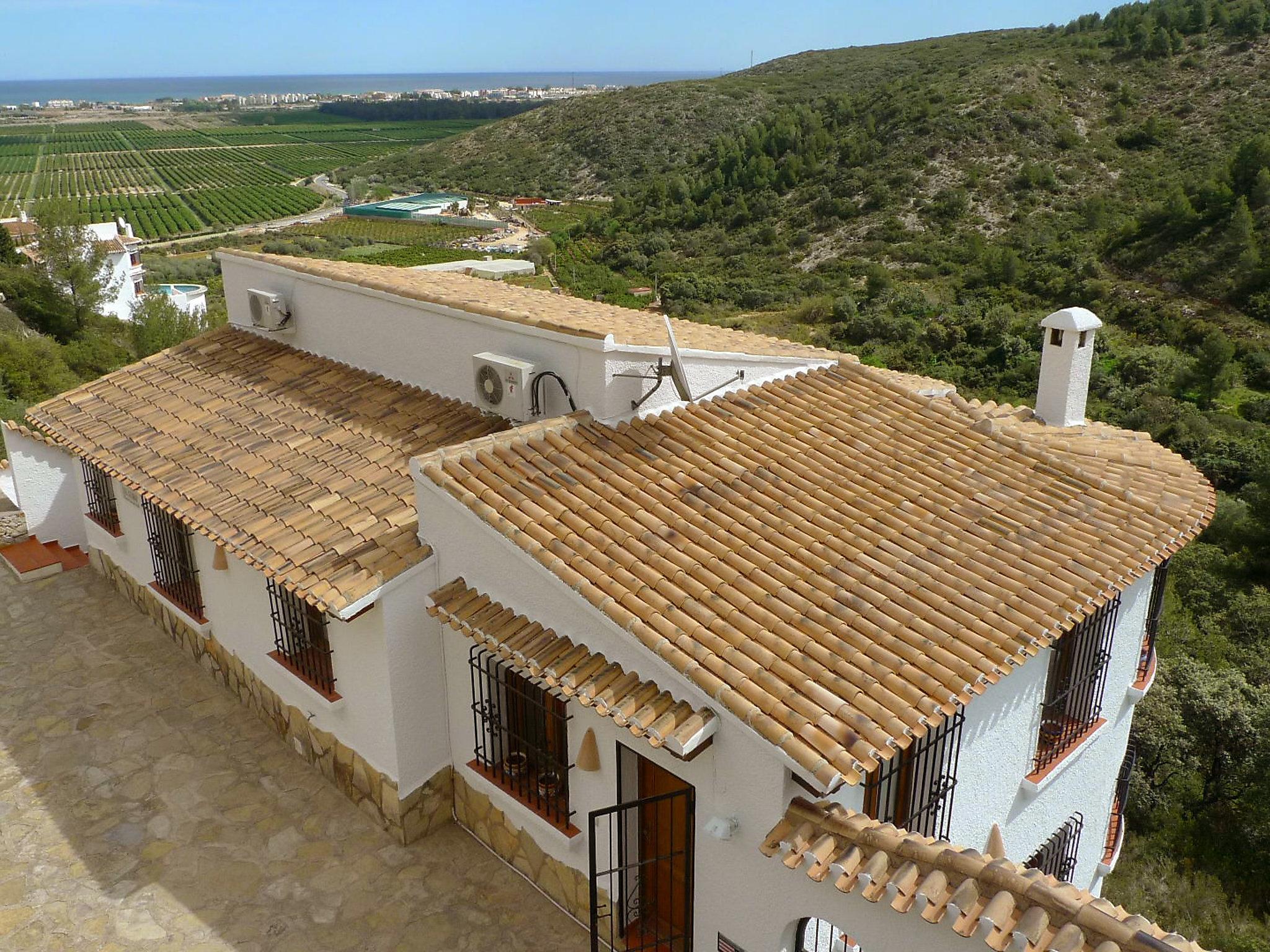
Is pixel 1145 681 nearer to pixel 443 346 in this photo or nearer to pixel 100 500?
pixel 443 346

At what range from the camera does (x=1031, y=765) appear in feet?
25.7

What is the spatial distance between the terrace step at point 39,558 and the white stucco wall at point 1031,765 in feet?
41.2

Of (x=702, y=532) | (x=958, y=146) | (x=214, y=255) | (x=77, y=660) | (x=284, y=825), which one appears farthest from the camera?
(x=958, y=146)

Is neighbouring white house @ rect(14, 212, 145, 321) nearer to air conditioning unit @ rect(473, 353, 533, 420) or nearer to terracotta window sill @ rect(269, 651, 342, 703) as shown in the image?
terracotta window sill @ rect(269, 651, 342, 703)

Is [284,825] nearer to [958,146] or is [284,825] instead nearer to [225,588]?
[225,588]

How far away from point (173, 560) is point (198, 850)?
393 centimetres

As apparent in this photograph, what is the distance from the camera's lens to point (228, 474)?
9469 mm

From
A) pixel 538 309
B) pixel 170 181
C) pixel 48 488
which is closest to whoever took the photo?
pixel 538 309

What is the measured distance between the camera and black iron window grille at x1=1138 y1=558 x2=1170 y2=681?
9.39 meters

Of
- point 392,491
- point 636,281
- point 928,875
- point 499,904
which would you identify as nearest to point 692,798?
Answer: point 928,875

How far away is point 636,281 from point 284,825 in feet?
190

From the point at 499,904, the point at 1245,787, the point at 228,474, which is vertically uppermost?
the point at 228,474

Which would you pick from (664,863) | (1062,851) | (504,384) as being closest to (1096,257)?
(1062,851)

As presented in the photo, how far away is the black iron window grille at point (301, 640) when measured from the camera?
8703 millimetres
